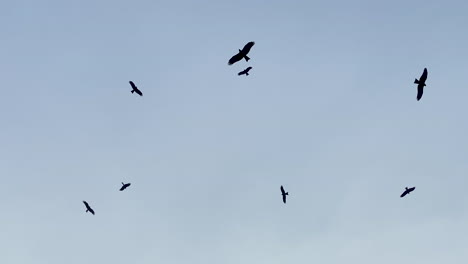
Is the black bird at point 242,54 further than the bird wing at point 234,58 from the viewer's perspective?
No

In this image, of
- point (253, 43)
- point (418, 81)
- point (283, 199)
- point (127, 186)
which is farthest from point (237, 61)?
point (127, 186)

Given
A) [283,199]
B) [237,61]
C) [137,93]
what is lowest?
[283,199]

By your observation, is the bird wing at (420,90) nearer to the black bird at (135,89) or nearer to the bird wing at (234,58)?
the bird wing at (234,58)

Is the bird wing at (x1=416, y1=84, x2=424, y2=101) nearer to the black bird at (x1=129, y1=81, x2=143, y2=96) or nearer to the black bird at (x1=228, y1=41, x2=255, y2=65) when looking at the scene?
the black bird at (x1=228, y1=41, x2=255, y2=65)

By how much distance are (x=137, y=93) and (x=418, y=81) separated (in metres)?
39.4

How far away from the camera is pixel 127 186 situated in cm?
8400

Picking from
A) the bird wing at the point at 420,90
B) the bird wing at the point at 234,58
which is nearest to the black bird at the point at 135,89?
the bird wing at the point at 234,58

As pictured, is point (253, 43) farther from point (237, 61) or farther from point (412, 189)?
point (412, 189)

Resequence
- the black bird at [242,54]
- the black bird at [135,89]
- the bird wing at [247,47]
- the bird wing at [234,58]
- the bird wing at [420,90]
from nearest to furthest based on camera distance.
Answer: the bird wing at [247,47] → the black bird at [242,54] → the bird wing at [234,58] → the bird wing at [420,90] → the black bird at [135,89]

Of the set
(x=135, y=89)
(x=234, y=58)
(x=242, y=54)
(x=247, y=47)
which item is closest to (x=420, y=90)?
(x=247, y=47)

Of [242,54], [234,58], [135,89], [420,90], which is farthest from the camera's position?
[135,89]

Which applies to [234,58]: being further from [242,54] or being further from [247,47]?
[247,47]

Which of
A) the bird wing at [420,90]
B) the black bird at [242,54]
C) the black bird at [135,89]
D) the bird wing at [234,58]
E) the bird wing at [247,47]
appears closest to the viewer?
the bird wing at [247,47]

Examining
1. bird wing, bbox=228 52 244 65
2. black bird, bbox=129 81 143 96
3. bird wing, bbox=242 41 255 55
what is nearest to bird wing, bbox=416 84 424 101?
bird wing, bbox=242 41 255 55
